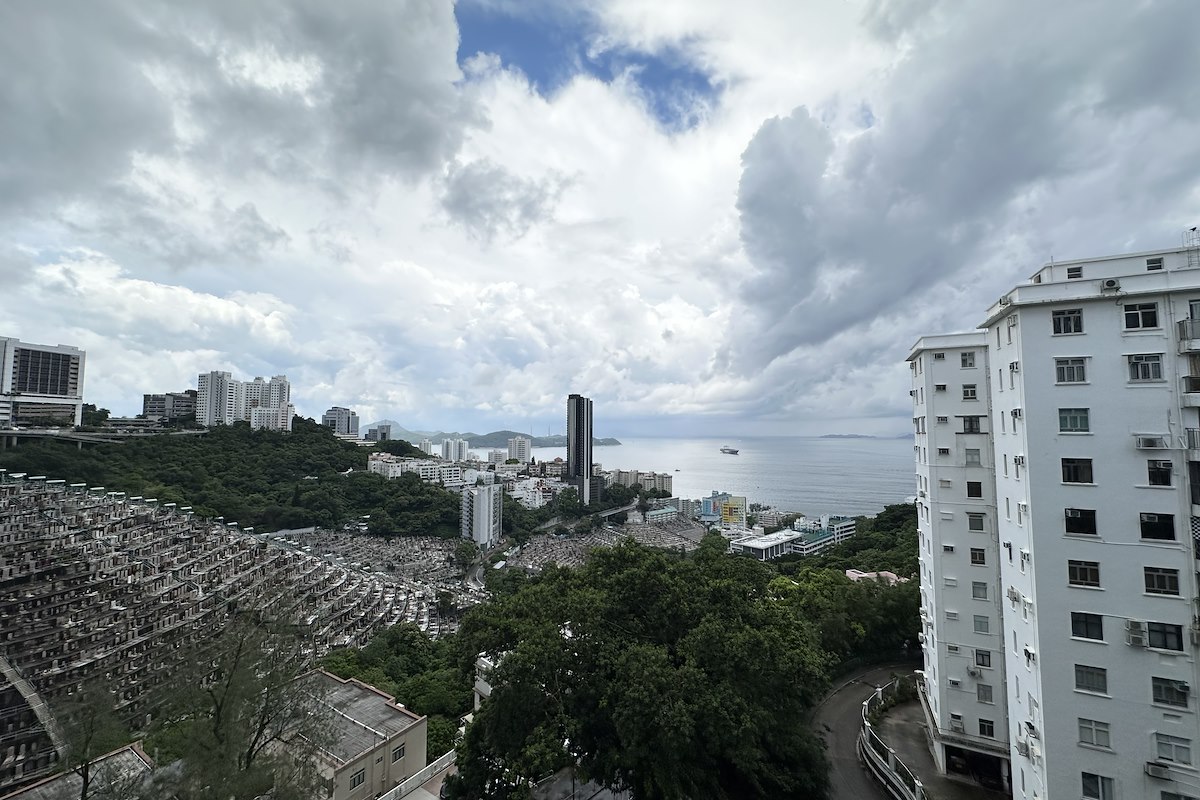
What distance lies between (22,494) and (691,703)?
106 feet

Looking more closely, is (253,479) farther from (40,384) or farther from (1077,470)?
(1077,470)

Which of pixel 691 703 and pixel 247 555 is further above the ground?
pixel 691 703

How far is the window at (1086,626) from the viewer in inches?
240

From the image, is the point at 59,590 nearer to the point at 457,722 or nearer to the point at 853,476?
the point at 457,722

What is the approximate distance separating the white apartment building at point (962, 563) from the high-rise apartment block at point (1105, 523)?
82.5 inches

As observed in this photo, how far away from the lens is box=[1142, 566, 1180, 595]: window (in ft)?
18.9

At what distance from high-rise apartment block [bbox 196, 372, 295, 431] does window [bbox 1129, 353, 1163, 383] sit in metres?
66.4

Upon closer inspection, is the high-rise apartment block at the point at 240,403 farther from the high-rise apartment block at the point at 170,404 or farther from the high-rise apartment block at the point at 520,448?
the high-rise apartment block at the point at 520,448

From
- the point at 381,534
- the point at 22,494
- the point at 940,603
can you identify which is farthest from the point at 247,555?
the point at 940,603

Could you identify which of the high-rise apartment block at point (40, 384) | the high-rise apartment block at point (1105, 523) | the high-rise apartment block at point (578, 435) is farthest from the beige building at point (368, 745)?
the high-rise apartment block at point (578, 435)

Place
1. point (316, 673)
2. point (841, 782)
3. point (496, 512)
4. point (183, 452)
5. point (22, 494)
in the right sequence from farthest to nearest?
point (496, 512), point (183, 452), point (22, 494), point (841, 782), point (316, 673)

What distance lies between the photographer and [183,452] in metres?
37.9

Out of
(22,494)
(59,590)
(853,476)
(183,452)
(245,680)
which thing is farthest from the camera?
(853,476)

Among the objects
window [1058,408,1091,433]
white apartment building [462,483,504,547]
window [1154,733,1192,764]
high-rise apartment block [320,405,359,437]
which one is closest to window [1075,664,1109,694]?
window [1154,733,1192,764]
